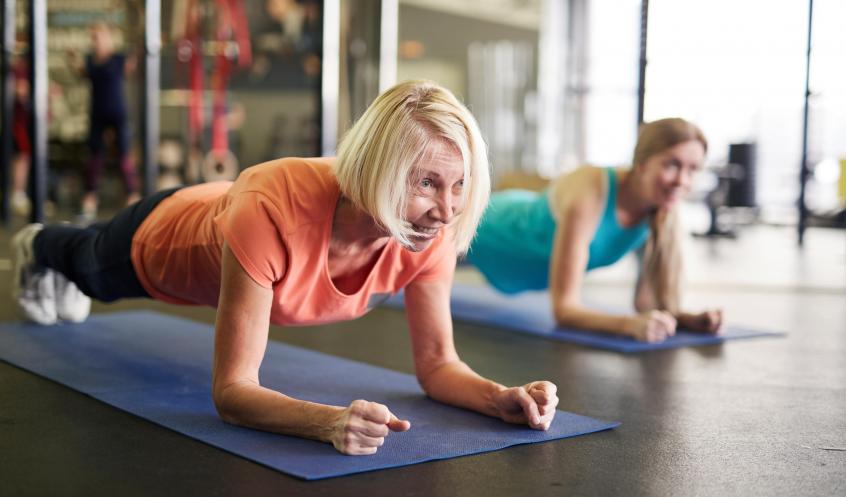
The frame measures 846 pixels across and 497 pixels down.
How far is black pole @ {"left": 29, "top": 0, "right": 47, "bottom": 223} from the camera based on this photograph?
16.4 feet

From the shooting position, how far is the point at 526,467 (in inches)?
59.1

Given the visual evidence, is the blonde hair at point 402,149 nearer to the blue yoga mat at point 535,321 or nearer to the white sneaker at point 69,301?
the blue yoga mat at point 535,321

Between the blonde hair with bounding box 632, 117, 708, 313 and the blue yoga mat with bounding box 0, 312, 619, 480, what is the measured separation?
102 centimetres

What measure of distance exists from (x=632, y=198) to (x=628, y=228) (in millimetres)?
114

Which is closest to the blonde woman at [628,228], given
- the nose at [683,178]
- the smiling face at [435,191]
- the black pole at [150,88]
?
the nose at [683,178]

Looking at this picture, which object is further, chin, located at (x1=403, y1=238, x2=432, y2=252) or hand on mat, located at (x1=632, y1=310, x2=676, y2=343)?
Answer: hand on mat, located at (x1=632, y1=310, x2=676, y2=343)

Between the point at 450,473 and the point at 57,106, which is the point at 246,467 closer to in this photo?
the point at 450,473

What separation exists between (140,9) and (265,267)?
5.74 meters

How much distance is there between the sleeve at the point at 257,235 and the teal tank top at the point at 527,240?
152 cm

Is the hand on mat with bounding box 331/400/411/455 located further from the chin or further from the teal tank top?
the teal tank top

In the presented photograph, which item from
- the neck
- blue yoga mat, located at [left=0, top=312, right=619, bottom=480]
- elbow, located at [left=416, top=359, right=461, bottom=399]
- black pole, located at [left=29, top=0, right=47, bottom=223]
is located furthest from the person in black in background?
elbow, located at [left=416, top=359, right=461, bottom=399]

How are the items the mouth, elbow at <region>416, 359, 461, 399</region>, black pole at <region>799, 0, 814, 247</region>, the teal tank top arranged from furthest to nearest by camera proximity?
black pole at <region>799, 0, 814, 247</region> → the teal tank top → elbow at <region>416, 359, 461, 399</region> → the mouth

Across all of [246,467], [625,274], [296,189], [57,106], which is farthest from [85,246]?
[57,106]

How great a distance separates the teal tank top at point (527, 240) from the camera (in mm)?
2943
